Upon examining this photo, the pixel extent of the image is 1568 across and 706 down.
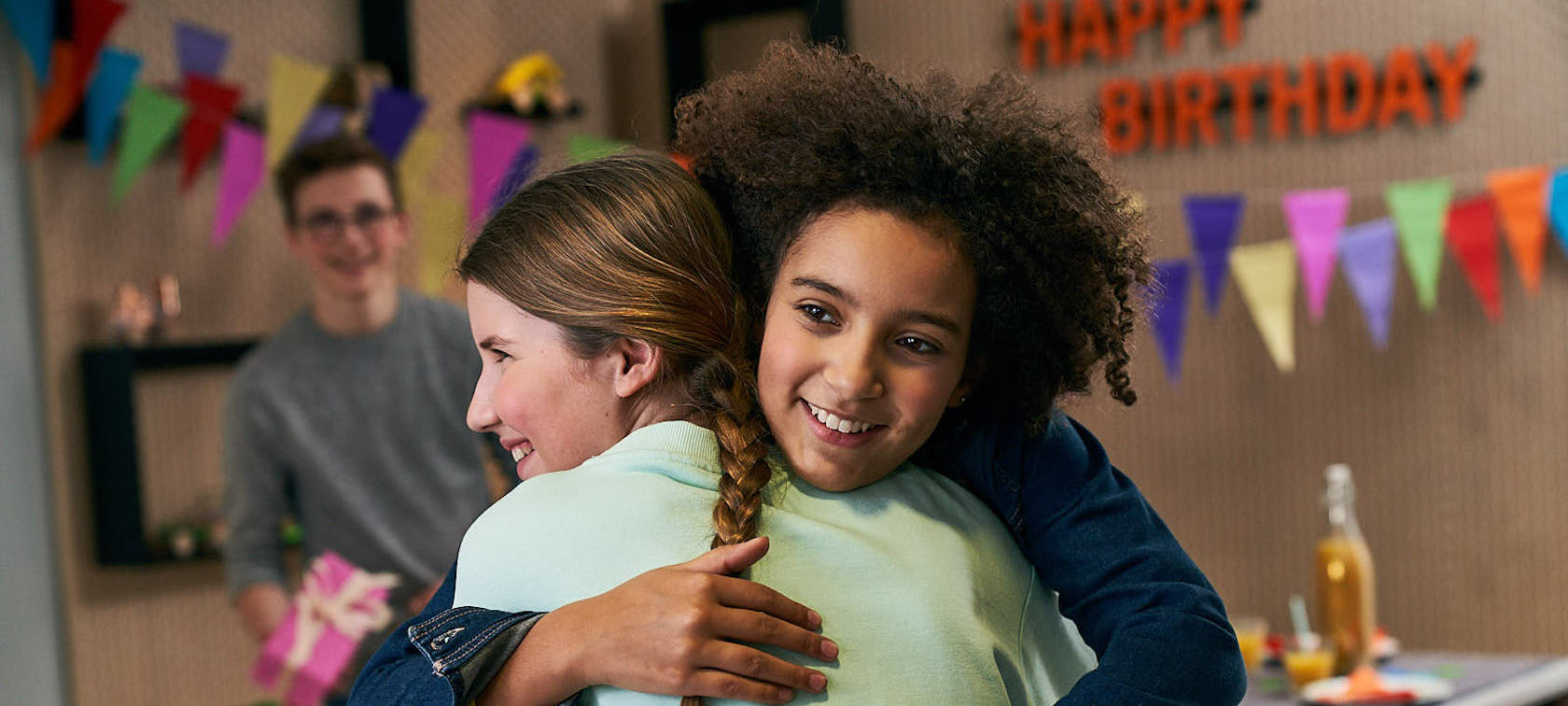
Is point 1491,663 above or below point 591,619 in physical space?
below

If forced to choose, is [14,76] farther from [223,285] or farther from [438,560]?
[438,560]

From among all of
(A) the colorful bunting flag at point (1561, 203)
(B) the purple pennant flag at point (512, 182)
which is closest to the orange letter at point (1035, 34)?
(A) the colorful bunting flag at point (1561, 203)

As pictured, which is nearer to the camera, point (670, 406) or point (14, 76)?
point (670, 406)

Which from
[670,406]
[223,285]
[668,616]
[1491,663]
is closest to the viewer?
[668,616]

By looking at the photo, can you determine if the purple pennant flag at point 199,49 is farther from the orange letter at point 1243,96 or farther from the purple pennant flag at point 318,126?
the orange letter at point 1243,96

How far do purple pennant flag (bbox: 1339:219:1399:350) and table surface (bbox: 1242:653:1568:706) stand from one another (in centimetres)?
75

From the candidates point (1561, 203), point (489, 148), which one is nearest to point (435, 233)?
point (489, 148)

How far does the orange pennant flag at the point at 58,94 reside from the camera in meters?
2.73

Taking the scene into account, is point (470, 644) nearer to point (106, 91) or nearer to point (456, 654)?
point (456, 654)

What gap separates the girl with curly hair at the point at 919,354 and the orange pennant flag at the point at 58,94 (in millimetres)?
2088

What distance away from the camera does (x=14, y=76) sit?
9.02 feet

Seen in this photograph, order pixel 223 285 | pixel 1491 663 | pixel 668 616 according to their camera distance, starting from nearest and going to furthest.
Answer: pixel 668 616, pixel 1491 663, pixel 223 285

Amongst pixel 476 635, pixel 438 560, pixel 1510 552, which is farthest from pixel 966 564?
pixel 1510 552

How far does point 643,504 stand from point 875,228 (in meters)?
0.22
